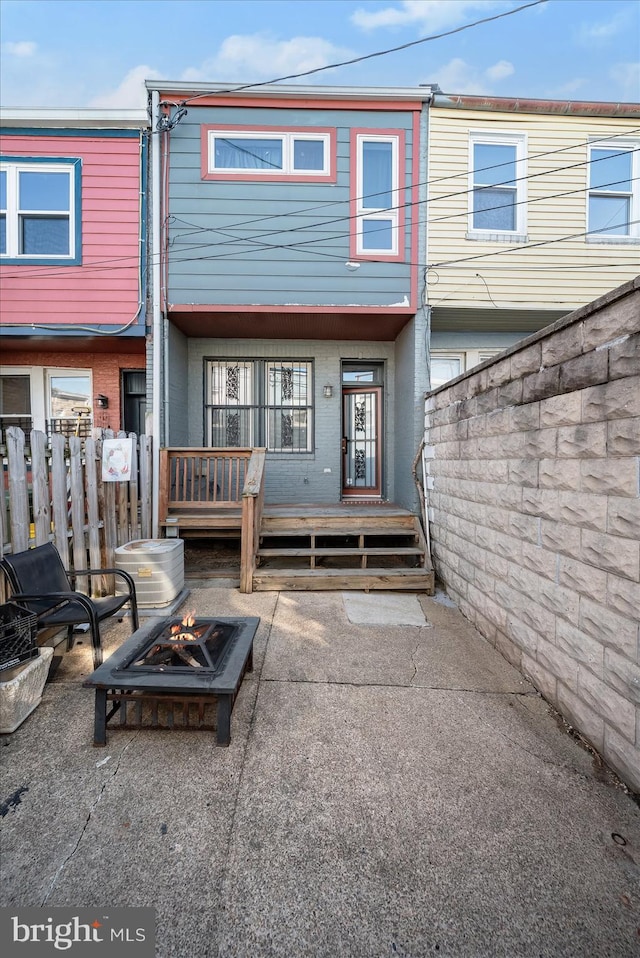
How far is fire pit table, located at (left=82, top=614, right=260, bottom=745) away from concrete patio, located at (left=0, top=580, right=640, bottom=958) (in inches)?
5.1

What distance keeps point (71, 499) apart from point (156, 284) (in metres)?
3.74

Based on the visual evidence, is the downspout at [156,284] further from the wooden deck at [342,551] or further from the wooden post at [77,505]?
the wooden deck at [342,551]

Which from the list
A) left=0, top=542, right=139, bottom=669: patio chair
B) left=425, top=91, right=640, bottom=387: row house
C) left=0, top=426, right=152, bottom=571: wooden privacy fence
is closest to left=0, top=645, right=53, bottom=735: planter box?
left=0, top=542, right=139, bottom=669: patio chair

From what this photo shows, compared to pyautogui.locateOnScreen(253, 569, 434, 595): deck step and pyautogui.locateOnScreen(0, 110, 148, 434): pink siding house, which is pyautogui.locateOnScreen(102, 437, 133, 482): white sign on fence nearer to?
pyautogui.locateOnScreen(253, 569, 434, 595): deck step

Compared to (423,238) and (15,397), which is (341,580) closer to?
(423,238)

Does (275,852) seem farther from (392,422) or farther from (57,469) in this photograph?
(392,422)

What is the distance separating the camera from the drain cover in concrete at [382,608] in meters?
4.22

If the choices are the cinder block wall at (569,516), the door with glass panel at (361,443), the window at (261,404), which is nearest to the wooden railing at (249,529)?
the window at (261,404)

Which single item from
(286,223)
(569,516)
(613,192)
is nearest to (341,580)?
(569,516)

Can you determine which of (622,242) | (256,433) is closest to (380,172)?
(622,242)

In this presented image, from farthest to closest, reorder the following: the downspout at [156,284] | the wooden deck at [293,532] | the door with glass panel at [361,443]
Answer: the door with glass panel at [361,443] → the downspout at [156,284] → the wooden deck at [293,532]

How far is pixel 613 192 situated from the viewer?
21.3ft

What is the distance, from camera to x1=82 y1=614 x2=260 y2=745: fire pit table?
7.46 feet

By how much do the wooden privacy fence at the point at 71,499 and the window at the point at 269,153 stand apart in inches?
171
